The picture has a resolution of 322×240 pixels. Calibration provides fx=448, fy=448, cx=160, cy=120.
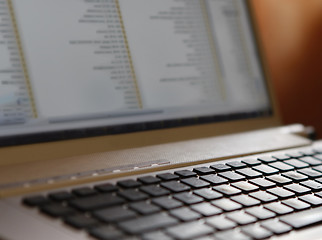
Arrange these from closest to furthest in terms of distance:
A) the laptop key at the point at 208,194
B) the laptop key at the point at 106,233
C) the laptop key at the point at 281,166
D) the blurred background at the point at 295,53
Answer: the laptop key at the point at 106,233 < the laptop key at the point at 208,194 < the laptop key at the point at 281,166 < the blurred background at the point at 295,53

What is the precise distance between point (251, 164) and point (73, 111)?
0.75ft

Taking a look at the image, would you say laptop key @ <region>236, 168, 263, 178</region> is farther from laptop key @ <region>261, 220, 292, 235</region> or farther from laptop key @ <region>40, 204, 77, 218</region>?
laptop key @ <region>40, 204, 77, 218</region>

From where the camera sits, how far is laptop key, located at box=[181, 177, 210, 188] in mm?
459

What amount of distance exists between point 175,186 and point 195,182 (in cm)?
3

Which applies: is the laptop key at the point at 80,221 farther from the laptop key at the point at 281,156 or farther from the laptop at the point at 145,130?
the laptop key at the point at 281,156

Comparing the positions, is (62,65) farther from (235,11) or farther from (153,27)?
(235,11)

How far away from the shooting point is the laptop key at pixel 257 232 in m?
0.37

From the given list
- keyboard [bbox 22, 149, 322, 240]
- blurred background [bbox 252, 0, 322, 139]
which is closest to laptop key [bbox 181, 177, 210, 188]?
keyboard [bbox 22, 149, 322, 240]

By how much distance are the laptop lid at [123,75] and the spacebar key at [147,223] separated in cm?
20

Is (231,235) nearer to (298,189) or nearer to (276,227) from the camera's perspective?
(276,227)

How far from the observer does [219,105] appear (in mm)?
704

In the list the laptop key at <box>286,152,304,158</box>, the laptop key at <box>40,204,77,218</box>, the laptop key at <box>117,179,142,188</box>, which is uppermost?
the laptop key at <box>40,204,77,218</box>

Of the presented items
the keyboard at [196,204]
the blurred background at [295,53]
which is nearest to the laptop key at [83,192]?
the keyboard at [196,204]

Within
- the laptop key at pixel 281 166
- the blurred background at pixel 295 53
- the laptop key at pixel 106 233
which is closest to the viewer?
the laptop key at pixel 106 233
